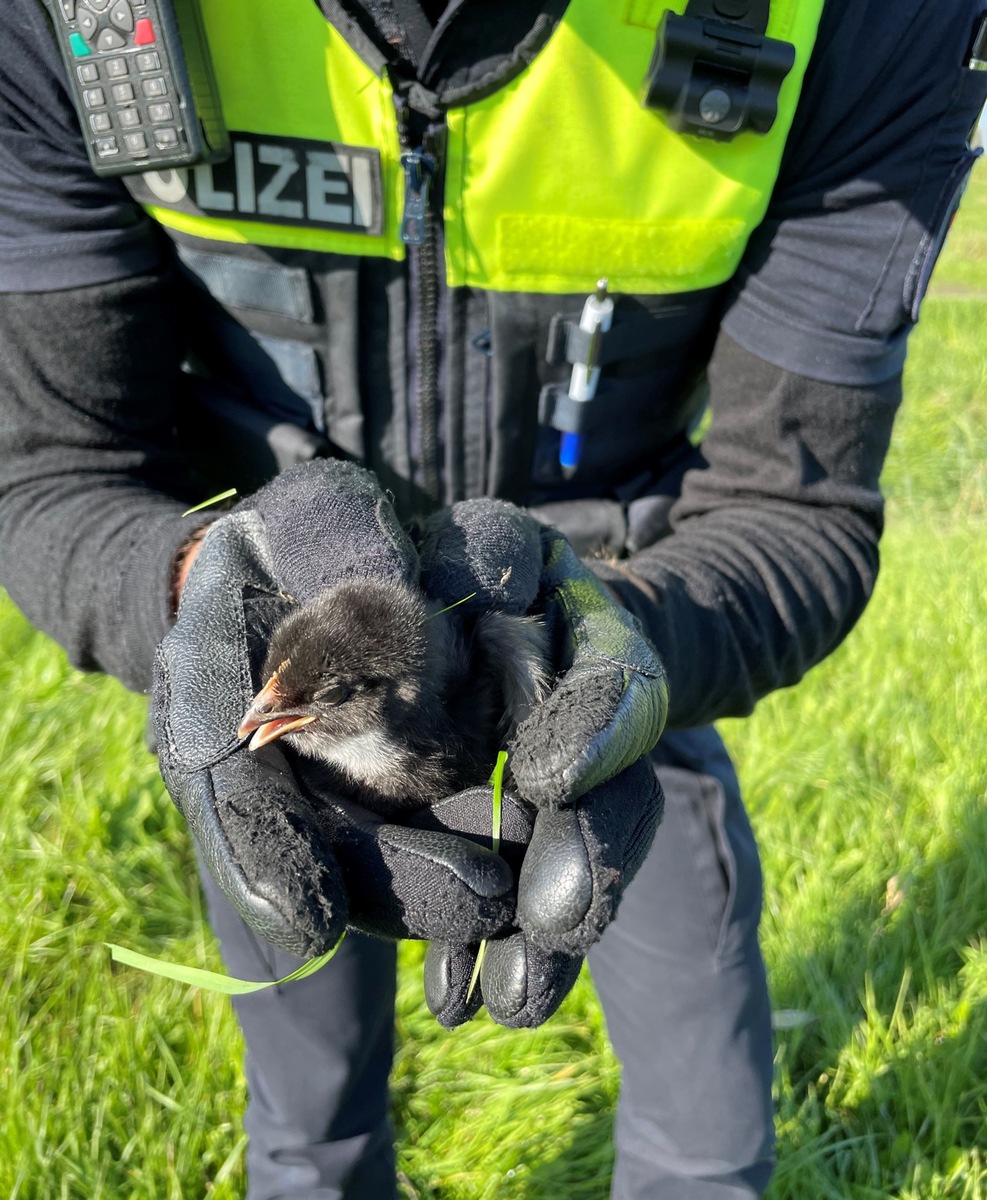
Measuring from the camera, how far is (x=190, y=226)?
2.19 metres

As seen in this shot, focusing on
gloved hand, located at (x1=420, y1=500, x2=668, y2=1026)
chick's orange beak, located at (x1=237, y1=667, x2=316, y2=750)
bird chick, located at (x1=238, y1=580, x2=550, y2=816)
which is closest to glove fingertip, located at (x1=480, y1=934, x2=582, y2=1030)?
gloved hand, located at (x1=420, y1=500, x2=668, y2=1026)

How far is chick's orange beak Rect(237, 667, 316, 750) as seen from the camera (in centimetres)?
169

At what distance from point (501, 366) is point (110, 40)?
990mm

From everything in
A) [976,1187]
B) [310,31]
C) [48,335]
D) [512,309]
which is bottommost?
[976,1187]

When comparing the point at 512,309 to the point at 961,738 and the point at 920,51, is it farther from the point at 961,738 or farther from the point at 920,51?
the point at 961,738

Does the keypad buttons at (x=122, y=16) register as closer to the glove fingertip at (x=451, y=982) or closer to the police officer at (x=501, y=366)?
the police officer at (x=501, y=366)

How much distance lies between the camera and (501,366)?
2.30 meters

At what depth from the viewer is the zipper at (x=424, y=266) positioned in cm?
207

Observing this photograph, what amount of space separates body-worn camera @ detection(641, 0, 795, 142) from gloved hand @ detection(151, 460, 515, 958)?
100 centimetres

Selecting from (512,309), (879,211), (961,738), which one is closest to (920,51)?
(879,211)

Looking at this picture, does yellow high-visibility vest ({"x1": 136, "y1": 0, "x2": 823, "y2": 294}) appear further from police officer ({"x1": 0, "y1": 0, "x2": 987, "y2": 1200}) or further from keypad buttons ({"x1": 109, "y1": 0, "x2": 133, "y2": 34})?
→ keypad buttons ({"x1": 109, "y1": 0, "x2": 133, "y2": 34})

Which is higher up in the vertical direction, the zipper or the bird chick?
the zipper

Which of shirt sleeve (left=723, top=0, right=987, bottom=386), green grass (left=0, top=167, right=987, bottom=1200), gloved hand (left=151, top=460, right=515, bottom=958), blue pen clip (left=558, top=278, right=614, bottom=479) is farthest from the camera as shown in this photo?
green grass (left=0, top=167, right=987, bottom=1200)

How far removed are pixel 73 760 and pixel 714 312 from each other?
2738mm
